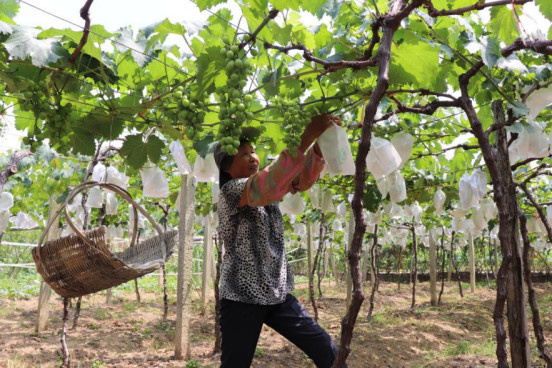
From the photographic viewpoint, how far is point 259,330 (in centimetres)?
216

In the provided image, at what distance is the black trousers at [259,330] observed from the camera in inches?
82.7

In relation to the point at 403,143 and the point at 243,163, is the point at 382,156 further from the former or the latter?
the point at 243,163

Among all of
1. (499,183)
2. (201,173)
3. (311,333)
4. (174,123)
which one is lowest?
(311,333)

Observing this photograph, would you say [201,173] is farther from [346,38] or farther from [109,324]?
[109,324]

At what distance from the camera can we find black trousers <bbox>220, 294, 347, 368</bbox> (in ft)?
6.89

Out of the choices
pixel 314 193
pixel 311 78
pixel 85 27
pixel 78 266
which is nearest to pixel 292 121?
pixel 311 78

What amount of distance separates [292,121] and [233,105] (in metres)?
0.30

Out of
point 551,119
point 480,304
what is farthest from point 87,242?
point 480,304

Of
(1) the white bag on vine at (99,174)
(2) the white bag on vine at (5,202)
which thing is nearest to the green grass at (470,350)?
(1) the white bag on vine at (99,174)

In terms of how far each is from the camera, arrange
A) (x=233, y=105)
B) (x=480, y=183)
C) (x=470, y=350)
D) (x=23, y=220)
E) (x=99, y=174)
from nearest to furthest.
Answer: (x=233, y=105)
(x=480, y=183)
(x=99, y=174)
(x=470, y=350)
(x=23, y=220)

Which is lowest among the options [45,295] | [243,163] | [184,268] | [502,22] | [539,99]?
[45,295]

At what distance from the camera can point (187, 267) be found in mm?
4715

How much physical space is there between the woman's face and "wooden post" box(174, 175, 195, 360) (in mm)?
2531

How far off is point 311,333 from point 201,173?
3.72 ft
